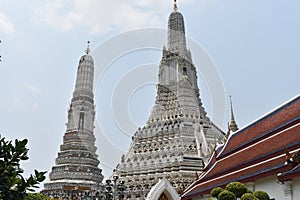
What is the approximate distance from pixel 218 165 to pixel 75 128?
34075mm

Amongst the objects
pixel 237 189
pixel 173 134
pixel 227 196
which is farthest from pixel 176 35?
pixel 227 196

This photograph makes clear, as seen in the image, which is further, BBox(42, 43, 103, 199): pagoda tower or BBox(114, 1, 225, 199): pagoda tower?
BBox(42, 43, 103, 199): pagoda tower

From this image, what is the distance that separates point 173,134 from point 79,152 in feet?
44.0

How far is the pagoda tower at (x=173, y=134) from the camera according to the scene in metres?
39.0

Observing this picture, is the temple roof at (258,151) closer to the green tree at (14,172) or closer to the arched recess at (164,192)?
the arched recess at (164,192)

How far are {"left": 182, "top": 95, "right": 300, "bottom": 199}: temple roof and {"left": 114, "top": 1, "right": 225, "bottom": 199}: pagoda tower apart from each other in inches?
725

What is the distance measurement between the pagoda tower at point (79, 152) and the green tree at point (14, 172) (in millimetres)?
35035

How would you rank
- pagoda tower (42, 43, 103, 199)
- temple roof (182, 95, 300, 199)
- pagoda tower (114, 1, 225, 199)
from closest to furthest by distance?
1. temple roof (182, 95, 300, 199)
2. pagoda tower (114, 1, 225, 199)
3. pagoda tower (42, 43, 103, 199)


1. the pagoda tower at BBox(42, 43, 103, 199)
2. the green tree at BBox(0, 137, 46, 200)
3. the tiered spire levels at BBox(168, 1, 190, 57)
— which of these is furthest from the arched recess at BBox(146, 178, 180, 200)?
the tiered spire levels at BBox(168, 1, 190, 57)

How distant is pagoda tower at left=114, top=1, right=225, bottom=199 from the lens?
128 feet

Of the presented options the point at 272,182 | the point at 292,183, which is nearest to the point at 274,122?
the point at 272,182

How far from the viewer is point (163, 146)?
43.1 meters

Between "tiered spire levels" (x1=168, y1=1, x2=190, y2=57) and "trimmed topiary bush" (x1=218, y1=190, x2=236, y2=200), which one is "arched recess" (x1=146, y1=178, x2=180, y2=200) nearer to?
"trimmed topiary bush" (x1=218, y1=190, x2=236, y2=200)

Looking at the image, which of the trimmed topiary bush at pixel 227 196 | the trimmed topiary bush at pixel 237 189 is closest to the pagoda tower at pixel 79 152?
the trimmed topiary bush at pixel 237 189
